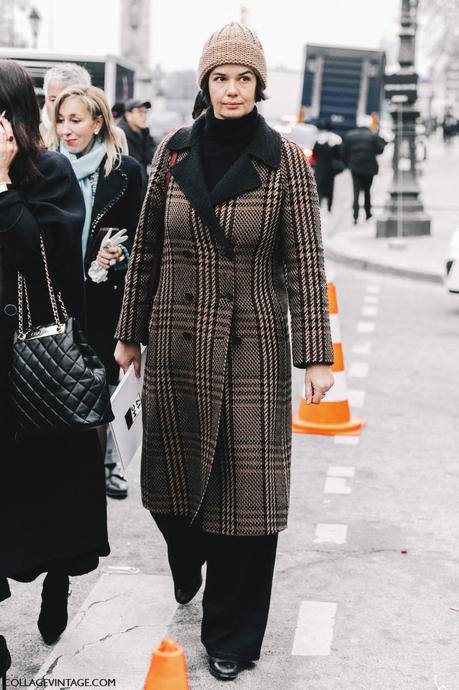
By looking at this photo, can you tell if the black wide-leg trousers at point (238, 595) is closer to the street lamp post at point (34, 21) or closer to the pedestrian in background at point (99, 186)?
the pedestrian in background at point (99, 186)

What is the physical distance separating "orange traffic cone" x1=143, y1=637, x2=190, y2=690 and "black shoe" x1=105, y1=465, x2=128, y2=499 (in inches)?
130

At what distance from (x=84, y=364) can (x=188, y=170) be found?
0.77 m

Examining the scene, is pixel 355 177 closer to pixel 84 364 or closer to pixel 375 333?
pixel 375 333

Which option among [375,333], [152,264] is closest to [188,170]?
[152,264]

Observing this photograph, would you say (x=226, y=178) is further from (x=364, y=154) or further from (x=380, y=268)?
(x=364, y=154)

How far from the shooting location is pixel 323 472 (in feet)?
21.8

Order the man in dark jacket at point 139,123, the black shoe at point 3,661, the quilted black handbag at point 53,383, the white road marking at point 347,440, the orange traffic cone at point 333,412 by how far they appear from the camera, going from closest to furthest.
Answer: the quilted black handbag at point 53,383 < the black shoe at point 3,661 < the white road marking at point 347,440 < the orange traffic cone at point 333,412 < the man in dark jacket at point 139,123

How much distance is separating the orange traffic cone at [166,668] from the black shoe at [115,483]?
3292 mm

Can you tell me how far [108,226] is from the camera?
556 cm

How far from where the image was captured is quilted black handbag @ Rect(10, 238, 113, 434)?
364 cm

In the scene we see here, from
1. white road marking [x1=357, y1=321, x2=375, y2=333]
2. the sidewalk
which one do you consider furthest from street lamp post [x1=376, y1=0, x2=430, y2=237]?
white road marking [x1=357, y1=321, x2=375, y2=333]

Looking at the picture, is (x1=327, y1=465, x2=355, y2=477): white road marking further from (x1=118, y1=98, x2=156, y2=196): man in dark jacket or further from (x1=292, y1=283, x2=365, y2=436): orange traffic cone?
(x1=118, y1=98, x2=156, y2=196): man in dark jacket

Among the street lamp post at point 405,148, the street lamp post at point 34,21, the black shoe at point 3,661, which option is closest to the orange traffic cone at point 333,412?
the black shoe at point 3,661

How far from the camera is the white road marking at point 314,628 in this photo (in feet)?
14.1
